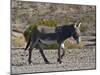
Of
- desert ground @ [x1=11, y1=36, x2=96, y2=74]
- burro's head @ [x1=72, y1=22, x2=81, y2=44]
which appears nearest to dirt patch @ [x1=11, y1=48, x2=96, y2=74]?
desert ground @ [x1=11, y1=36, x2=96, y2=74]

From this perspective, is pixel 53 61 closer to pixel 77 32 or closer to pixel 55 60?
pixel 55 60

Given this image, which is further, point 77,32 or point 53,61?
point 77,32

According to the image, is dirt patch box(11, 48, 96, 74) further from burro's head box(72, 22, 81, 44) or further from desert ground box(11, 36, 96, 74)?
burro's head box(72, 22, 81, 44)

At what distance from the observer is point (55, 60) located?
102 inches

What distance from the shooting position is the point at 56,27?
2.60m

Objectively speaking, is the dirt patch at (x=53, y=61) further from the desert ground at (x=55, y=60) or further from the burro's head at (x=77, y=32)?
the burro's head at (x=77, y=32)

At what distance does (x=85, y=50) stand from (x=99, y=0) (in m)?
0.67

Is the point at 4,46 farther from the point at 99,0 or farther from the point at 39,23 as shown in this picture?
the point at 99,0

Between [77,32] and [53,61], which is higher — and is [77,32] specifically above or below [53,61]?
above

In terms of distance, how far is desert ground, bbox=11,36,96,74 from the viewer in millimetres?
2430

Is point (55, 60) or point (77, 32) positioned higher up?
point (77, 32)

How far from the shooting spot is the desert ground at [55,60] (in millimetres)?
2430

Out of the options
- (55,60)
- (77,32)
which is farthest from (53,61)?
(77,32)

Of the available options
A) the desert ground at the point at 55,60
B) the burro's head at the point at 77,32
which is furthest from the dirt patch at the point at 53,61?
the burro's head at the point at 77,32
